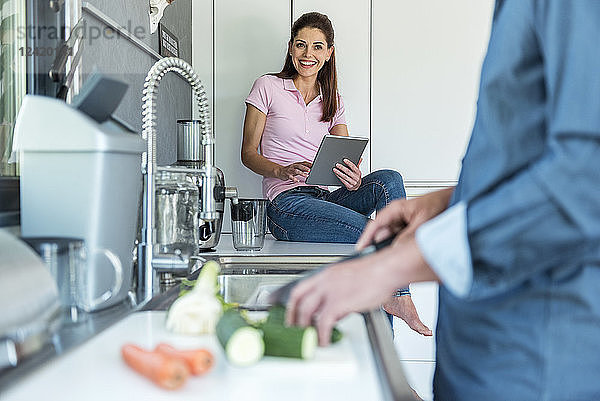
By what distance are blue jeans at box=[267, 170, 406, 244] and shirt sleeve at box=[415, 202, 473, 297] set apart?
5.35 feet

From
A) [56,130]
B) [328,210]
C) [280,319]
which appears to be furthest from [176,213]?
[328,210]

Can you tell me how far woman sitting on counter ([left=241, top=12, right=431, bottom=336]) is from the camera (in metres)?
2.45

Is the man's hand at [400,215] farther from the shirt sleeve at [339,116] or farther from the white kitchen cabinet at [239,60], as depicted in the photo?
the white kitchen cabinet at [239,60]

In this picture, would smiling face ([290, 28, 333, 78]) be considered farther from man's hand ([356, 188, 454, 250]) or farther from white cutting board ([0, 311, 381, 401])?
white cutting board ([0, 311, 381, 401])

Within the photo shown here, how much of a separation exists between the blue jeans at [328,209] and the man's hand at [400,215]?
1.32m

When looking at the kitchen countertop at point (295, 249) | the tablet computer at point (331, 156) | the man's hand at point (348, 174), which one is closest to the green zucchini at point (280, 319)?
the kitchen countertop at point (295, 249)

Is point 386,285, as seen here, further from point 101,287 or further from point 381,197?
point 381,197

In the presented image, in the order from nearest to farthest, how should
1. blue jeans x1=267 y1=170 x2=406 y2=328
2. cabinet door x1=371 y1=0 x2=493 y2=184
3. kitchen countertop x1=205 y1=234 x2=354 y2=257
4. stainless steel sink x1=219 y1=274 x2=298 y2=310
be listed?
stainless steel sink x1=219 y1=274 x2=298 y2=310 → kitchen countertop x1=205 y1=234 x2=354 y2=257 → blue jeans x1=267 y1=170 x2=406 y2=328 → cabinet door x1=371 y1=0 x2=493 y2=184

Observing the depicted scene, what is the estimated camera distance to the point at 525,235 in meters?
0.63

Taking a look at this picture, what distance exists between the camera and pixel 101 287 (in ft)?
3.11

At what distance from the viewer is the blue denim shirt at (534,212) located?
63 cm

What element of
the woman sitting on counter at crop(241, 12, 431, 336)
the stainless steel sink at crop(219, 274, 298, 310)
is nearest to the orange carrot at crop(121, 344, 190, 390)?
the stainless steel sink at crop(219, 274, 298, 310)

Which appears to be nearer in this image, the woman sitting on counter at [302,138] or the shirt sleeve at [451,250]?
the shirt sleeve at [451,250]

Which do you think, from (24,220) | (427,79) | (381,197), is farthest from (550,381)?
(427,79)
